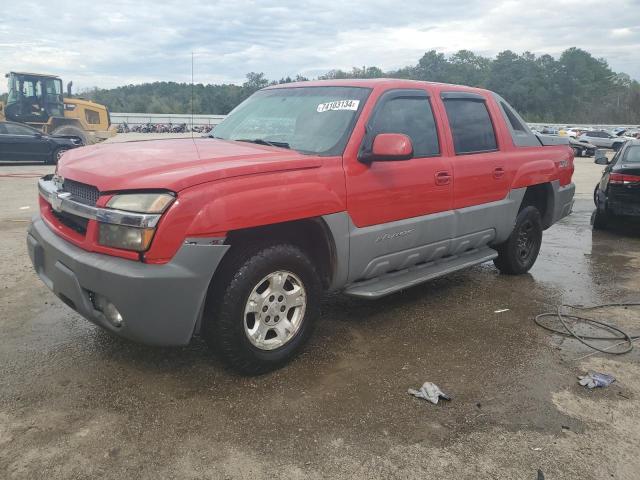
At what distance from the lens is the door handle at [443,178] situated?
4.29 metres

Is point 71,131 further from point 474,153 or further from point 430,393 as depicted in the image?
point 430,393

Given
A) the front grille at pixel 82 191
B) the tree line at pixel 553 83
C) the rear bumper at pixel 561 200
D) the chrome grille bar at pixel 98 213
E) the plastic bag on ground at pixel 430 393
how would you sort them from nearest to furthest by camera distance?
the chrome grille bar at pixel 98 213 < the front grille at pixel 82 191 < the plastic bag on ground at pixel 430 393 < the rear bumper at pixel 561 200 < the tree line at pixel 553 83

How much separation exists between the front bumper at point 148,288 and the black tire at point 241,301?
125mm

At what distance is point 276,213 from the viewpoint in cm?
315

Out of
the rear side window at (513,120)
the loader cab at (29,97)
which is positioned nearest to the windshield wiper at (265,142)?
the rear side window at (513,120)

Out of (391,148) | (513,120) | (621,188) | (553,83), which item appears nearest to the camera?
(391,148)

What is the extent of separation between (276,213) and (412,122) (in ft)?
5.47

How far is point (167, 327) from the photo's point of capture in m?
2.90

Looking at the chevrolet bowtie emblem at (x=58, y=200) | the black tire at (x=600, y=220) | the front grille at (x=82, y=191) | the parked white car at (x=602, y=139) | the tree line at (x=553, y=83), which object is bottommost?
the black tire at (x=600, y=220)

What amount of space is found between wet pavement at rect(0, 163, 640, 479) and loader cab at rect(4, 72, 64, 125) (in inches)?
719

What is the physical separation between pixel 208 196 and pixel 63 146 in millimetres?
16646

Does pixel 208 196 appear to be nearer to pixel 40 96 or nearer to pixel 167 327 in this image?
pixel 167 327

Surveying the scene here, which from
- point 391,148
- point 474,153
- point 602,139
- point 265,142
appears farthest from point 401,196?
point 602,139

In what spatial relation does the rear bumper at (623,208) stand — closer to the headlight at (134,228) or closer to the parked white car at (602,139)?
the headlight at (134,228)
